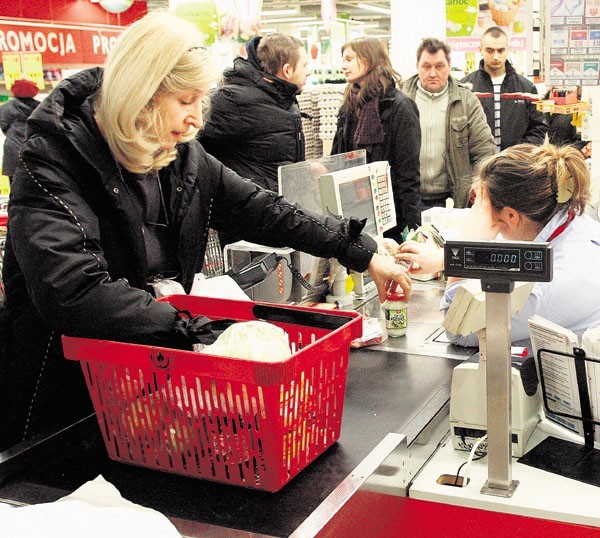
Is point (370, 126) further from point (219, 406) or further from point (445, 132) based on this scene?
point (219, 406)

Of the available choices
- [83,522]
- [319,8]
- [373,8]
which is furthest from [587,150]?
[373,8]

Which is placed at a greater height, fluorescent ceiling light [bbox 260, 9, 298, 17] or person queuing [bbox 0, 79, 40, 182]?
fluorescent ceiling light [bbox 260, 9, 298, 17]

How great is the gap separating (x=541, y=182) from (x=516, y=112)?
151 inches

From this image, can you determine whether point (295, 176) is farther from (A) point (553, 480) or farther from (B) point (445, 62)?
(B) point (445, 62)

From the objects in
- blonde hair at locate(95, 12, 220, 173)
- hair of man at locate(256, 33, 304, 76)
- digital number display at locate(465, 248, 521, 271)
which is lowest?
digital number display at locate(465, 248, 521, 271)

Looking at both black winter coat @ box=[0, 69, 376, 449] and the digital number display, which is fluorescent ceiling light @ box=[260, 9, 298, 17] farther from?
the digital number display

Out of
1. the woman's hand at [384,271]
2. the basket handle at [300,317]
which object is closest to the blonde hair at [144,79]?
the basket handle at [300,317]

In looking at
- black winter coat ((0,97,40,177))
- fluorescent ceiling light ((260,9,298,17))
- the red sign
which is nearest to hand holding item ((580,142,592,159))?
black winter coat ((0,97,40,177))

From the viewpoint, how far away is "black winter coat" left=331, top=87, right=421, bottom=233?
4652 mm

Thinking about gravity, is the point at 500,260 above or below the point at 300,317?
above

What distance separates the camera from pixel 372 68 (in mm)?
4723

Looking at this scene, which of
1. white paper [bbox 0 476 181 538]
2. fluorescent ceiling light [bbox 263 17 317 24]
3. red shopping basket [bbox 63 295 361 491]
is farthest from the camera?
fluorescent ceiling light [bbox 263 17 317 24]

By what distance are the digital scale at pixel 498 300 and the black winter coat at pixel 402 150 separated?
3.07m

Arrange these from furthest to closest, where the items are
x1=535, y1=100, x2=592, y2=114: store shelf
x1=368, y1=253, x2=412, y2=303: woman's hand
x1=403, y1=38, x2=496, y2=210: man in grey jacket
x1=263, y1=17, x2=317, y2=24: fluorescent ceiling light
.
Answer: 1. x1=263, y1=17, x2=317, y2=24: fluorescent ceiling light
2. x1=403, y1=38, x2=496, y2=210: man in grey jacket
3. x1=535, y1=100, x2=592, y2=114: store shelf
4. x1=368, y1=253, x2=412, y2=303: woman's hand
